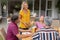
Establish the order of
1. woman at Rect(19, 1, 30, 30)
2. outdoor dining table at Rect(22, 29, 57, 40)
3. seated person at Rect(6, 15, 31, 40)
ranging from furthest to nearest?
woman at Rect(19, 1, 30, 30) < outdoor dining table at Rect(22, 29, 57, 40) < seated person at Rect(6, 15, 31, 40)

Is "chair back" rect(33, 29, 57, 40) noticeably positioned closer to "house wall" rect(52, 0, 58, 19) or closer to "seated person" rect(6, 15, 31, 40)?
"seated person" rect(6, 15, 31, 40)

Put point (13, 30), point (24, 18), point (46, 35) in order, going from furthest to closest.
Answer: point (24, 18)
point (46, 35)
point (13, 30)

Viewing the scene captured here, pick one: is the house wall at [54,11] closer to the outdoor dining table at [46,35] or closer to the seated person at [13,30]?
the outdoor dining table at [46,35]

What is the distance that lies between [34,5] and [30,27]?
12871mm

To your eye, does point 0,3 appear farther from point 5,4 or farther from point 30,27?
point 30,27

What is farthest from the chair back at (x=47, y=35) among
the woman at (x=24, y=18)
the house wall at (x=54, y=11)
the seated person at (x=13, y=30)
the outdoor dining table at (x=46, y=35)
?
the house wall at (x=54, y=11)

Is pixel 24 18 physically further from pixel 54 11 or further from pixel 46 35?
pixel 54 11

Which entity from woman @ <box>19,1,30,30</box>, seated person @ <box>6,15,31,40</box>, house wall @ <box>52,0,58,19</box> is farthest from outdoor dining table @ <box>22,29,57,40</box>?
house wall @ <box>52,0,58,19</box>

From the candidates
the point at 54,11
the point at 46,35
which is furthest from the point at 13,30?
the point at 54,11

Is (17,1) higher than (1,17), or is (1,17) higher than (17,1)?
(17,1)

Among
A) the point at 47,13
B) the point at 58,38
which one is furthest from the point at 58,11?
the point at 58,38

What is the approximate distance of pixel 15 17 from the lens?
486cm

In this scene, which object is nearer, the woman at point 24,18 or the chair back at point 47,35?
the chair back at point 47,35

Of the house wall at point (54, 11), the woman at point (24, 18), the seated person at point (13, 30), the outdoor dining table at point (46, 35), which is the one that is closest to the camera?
the seated person at point (13, 30)
